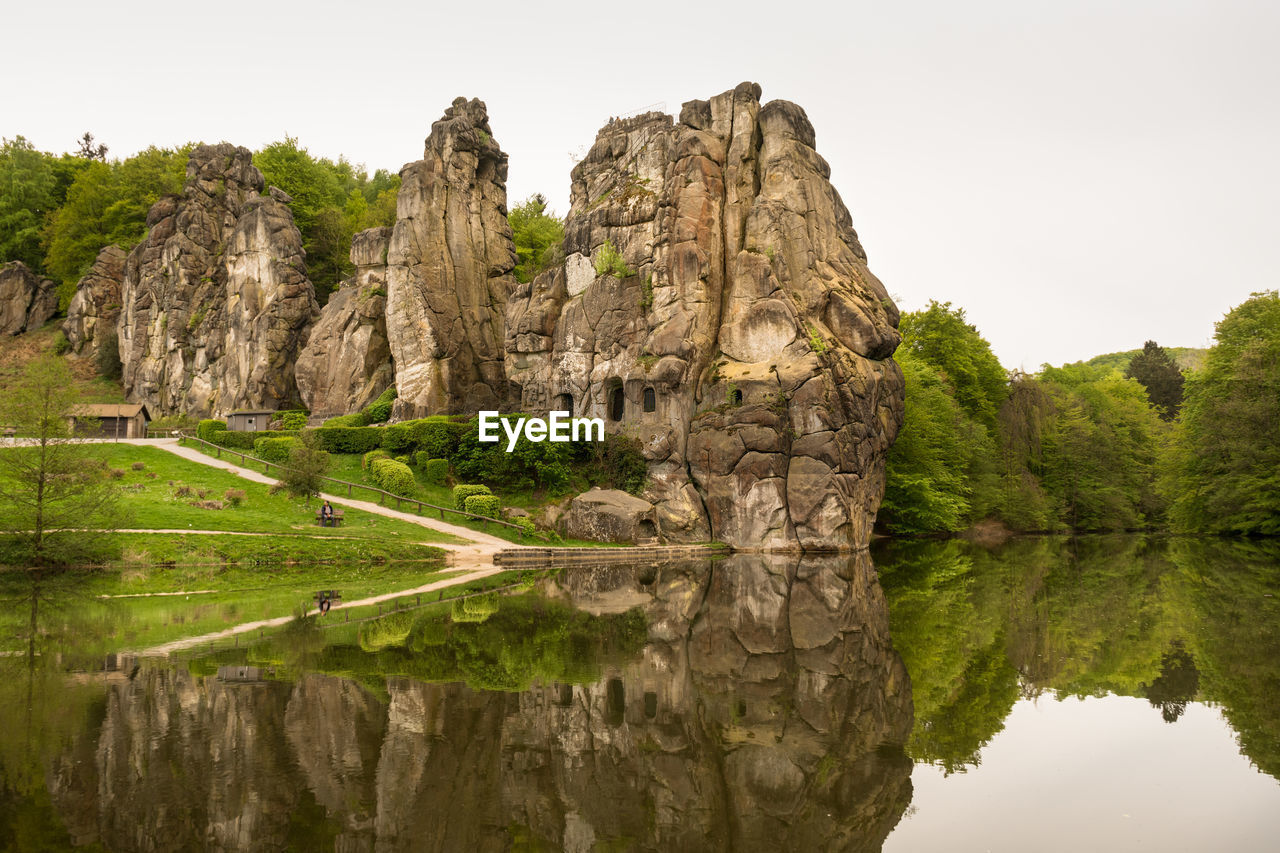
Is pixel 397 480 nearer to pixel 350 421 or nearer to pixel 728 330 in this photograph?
pixel 350 421

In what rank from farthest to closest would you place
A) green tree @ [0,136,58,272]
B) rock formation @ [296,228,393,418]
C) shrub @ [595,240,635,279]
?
green tree @ [0,136,58,272] < rock formation @ [296,228,393,418] < shrub @ [595,240,635,279]

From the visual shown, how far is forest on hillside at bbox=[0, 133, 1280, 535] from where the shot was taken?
4591 centimetres

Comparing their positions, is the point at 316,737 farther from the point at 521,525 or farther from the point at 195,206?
the point at 195,206

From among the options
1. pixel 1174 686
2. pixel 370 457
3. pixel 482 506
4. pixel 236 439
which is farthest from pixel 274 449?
pixel 1174 686

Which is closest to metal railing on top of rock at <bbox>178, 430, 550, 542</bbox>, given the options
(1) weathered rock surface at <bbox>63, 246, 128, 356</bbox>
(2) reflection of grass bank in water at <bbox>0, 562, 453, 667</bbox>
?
(2) reflection of grass bank in water at <bbox>0, 562, 453, 667</bbox>

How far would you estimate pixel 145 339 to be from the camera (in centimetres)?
7150

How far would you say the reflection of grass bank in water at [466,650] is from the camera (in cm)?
1405

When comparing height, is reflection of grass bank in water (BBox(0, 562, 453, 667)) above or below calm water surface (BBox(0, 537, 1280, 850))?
below

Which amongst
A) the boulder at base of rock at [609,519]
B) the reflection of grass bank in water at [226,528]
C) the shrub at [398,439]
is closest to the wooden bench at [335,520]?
the reflection of grass bank in water at [226,528]

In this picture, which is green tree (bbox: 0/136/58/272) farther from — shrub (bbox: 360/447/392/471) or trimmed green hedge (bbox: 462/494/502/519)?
trimmed green hedge (bbox: 462/494/502/519)

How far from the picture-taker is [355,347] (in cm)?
5841

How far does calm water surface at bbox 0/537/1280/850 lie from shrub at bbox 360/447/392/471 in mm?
26141

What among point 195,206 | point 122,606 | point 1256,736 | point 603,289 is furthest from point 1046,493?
point 195,206

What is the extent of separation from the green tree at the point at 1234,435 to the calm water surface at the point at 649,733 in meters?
29.3
